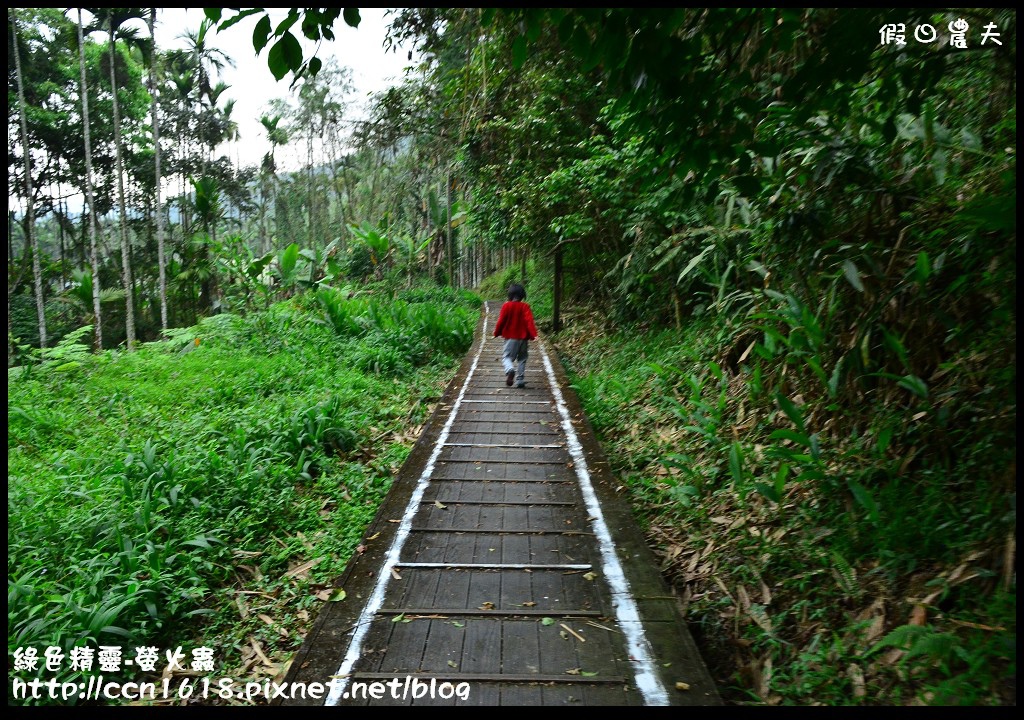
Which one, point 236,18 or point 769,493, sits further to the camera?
point 769,493

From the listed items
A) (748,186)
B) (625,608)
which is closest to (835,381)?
(748,186)

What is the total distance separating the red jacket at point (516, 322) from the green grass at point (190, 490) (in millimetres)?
1539

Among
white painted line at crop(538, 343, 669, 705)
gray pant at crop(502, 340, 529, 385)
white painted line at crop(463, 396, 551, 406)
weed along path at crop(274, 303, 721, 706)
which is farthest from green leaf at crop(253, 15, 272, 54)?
gray pant at crop(502, 340, 529, 385)

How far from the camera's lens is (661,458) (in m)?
5.38

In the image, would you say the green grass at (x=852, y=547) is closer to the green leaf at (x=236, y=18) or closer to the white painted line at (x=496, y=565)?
the white painted line at (x=496, y=565)

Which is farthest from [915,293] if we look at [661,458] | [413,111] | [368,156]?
[368,156]

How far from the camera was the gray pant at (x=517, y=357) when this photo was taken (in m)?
8.93

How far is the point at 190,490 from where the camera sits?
15.0ft

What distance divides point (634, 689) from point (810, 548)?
154cm

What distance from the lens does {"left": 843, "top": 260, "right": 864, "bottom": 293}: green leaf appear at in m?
3.62

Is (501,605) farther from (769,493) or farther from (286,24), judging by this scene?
(286,24)

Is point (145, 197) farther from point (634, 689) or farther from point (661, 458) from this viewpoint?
point (634, 689)

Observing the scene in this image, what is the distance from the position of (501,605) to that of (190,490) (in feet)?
9.70

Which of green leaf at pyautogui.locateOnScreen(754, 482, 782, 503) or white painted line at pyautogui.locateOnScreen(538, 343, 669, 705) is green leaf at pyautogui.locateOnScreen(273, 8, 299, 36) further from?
green leaf at pyautogui.locateOnScreen(754, 482, 782, 503)
